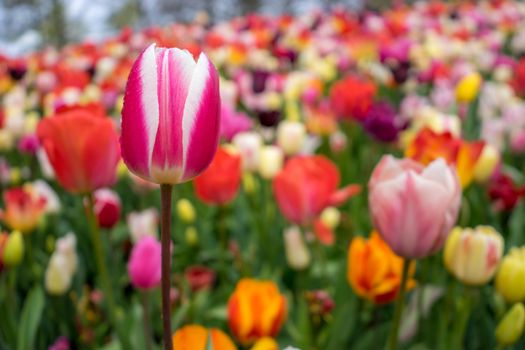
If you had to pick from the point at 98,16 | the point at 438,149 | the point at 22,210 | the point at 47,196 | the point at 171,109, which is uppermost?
the point at 171,109

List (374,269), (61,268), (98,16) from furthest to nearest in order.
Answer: (98,16) → (61,268) → (374,269)

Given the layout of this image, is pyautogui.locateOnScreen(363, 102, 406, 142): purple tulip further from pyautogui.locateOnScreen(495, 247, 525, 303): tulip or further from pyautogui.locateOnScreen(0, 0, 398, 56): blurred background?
pyautogui.locateOnScreen(0, 0, 398, 56): blurred background

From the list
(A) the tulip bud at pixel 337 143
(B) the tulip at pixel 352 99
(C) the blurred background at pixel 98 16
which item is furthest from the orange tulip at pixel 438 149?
(C) the blurred background at pixel 98 16

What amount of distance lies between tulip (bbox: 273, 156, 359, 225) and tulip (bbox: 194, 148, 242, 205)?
12 centimetres

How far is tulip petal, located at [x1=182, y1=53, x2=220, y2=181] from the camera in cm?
52

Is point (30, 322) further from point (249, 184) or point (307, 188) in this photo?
point (249, 184)

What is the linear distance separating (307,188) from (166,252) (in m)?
0.73

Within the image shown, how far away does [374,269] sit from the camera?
1.00m

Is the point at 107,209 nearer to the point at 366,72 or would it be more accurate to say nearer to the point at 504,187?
the point at 504,187

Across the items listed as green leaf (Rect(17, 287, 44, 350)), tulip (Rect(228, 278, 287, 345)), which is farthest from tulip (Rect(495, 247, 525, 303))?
green leaf (Rect(17, 287, 44, 350))

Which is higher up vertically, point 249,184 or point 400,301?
point 400,301

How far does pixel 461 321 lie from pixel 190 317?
0.42 m

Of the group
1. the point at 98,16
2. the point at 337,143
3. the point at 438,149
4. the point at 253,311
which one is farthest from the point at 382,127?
the point at 98,16

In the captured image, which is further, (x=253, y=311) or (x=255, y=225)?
(x=255, y=225)
